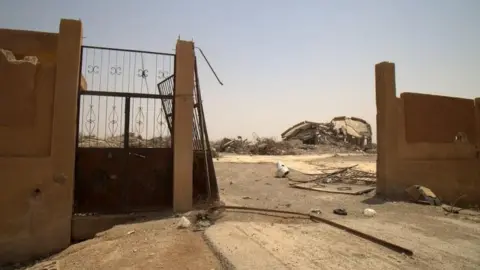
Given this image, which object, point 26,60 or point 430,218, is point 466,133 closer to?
point 430,218

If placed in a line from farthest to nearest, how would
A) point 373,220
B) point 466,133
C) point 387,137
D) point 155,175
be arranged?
point 466,133 → point 387,137 → point 155,175 → point 373,220

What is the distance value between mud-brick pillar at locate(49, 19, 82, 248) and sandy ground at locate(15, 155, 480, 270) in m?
0.57

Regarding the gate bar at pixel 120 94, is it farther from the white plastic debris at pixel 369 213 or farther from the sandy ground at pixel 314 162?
the sandy ground at pixel 314 162

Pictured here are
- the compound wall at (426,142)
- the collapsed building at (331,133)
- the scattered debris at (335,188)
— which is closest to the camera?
the compound wall at (426,142)

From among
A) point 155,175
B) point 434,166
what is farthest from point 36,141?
point 434,166

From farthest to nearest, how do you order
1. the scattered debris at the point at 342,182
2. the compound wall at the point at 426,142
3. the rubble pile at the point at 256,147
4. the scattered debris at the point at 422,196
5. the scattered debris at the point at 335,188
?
the rubble pile at the point at 256,147
the scattered debris at the point at 342,182
the scattered debris at the point at 335,188
the compound wall at the point at 426,142
the scattered debris at the point at 422,196

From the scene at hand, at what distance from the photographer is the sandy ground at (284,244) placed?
12.8ft

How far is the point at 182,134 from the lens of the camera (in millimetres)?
6340

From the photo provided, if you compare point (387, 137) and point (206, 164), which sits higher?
point (387, 137)

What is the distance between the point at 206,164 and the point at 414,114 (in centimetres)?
609

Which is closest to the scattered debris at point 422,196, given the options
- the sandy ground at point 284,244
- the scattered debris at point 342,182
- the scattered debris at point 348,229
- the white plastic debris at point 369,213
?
the sandy ground at point 284,244

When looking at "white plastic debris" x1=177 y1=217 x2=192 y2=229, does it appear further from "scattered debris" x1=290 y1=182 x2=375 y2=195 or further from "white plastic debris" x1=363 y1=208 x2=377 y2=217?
"scattered debris" x1=290 y1=182 x2=375 y2=195

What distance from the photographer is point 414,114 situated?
9.09 metres

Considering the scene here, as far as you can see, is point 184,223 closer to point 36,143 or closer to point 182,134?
point 182,134
